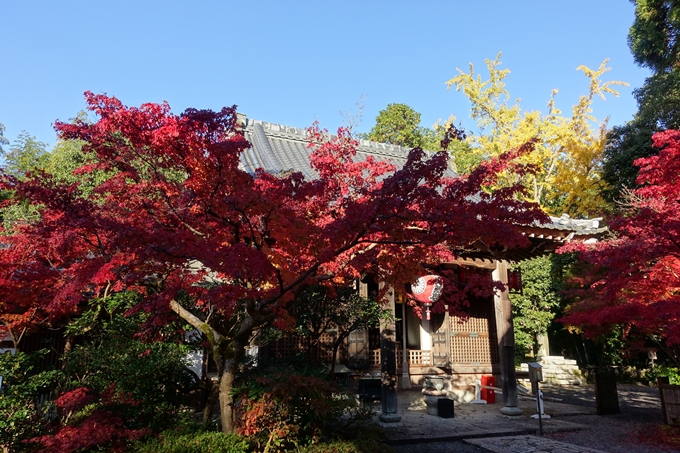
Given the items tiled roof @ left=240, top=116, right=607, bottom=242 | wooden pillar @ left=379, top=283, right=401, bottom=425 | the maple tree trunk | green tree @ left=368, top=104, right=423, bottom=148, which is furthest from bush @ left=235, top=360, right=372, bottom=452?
green tree @ left=368, top=104, right=423, bottom=148

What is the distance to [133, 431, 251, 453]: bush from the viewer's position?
5.36 meters

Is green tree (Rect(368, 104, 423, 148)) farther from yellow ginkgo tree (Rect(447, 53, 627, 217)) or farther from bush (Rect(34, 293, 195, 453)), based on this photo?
bush (Rect(34, 293, 195, 453))

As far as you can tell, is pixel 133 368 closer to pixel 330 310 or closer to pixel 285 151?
pixel 330 310

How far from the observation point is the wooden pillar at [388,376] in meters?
8.86

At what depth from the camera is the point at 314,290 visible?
8273 mm

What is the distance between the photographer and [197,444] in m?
5.41

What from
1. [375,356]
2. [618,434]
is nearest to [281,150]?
[375,356]

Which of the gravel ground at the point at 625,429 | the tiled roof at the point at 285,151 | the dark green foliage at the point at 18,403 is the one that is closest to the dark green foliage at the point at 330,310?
the dark green foliage at the point at 18,403

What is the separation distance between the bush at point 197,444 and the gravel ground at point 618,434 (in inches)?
118

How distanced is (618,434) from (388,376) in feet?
15.7

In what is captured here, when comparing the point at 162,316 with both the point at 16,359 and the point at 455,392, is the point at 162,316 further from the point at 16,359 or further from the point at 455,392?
the point at 455,392

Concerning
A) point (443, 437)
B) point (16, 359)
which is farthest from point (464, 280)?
point (16, 359)

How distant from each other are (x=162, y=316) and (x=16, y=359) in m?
1.98

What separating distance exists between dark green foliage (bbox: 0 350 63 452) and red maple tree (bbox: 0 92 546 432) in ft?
3.24
